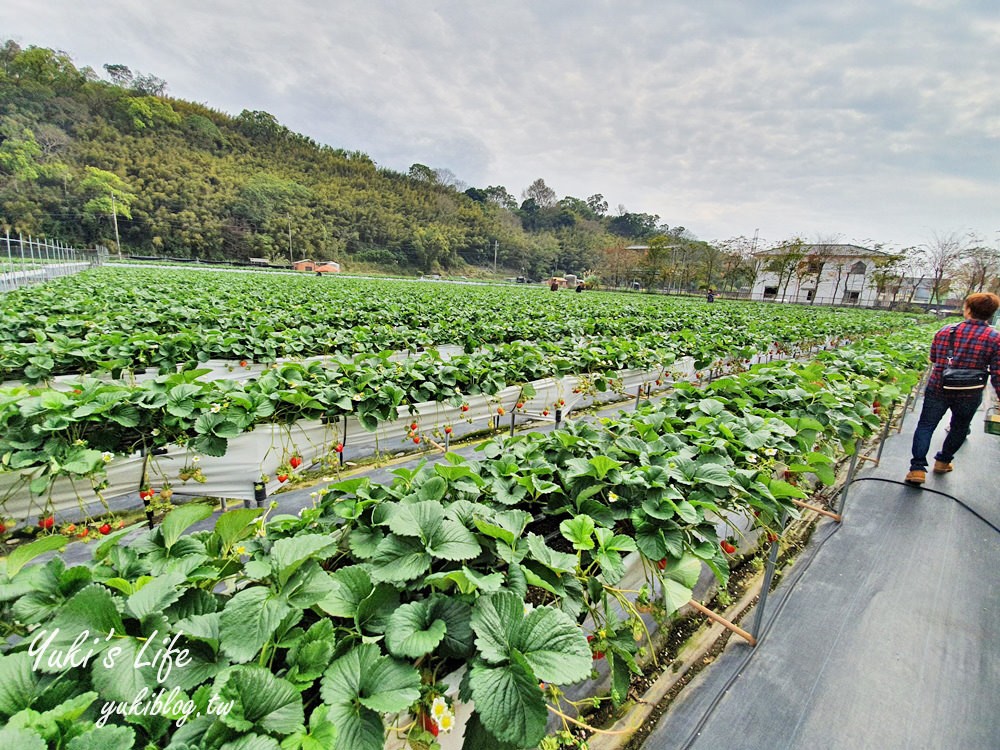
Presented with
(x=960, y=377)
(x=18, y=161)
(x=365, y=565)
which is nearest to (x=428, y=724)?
(x=365, y=565)

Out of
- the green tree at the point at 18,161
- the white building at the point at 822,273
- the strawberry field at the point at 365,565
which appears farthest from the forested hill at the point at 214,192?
the strawberry field at the point at 365,565

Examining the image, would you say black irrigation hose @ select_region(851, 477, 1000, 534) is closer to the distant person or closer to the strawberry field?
the distant person

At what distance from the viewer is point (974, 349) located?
361 centimetres

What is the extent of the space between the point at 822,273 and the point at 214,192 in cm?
7234

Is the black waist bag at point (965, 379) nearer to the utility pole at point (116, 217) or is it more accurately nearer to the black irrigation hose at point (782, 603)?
the black irrigation hose at point (782, 603)

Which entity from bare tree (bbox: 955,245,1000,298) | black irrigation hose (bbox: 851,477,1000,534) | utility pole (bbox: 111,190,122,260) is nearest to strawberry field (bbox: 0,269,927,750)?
black irrigation hose (bbox: 851,477,1000,534)

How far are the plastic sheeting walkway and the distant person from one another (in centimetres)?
81

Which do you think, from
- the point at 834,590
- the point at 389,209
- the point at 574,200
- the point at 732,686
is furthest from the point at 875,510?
the point at 574,200

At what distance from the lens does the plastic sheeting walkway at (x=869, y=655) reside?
1.74m

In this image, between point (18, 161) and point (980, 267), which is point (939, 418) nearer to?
point (980, 267)

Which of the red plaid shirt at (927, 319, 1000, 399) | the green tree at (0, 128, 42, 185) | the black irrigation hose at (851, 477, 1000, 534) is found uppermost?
the green tree at (0, 128, 42, 185)

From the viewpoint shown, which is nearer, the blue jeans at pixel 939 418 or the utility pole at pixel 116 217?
the blue jeans at pixel 939 418

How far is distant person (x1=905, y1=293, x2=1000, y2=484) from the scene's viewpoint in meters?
3.54

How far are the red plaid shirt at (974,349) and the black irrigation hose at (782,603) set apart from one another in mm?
907
